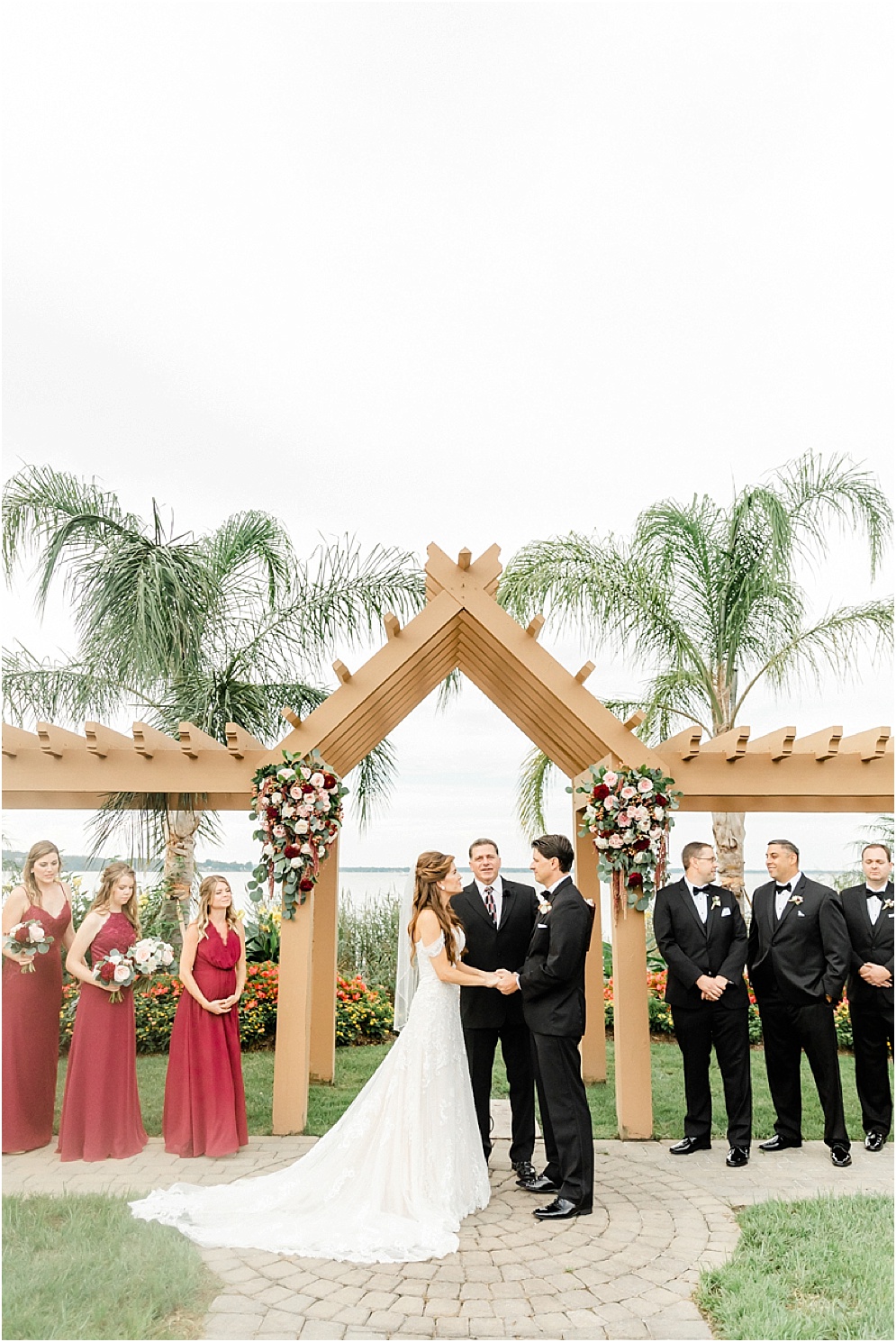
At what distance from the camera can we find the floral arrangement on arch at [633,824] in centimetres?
643

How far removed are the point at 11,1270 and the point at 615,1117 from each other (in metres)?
4.79

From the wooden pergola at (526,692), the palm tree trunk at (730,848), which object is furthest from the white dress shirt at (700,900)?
the palm tree trunk at (730,848)

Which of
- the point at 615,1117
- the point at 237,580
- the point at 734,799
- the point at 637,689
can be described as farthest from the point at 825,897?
the point at 237,580

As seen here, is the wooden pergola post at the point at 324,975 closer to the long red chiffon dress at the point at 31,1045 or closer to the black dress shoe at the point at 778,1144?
the long red chiffon dress at the point at 31,1045

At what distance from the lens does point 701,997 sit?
617 cm

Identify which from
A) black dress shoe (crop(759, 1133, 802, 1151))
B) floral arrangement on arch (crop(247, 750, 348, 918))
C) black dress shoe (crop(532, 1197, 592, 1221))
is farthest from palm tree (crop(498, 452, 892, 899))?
black dress shoe (crop(532, 1197, 592, 1221))

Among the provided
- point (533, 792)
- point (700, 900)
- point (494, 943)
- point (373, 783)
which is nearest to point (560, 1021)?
point (494, 943)

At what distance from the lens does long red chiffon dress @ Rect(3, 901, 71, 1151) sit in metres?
6.00

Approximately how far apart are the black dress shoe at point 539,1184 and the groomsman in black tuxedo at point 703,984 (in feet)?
4.12

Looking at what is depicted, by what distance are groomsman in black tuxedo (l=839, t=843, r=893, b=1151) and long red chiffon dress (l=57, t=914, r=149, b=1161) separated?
5.38 meters

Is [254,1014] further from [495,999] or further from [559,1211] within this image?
[559,1211]

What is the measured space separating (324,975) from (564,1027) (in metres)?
3.78

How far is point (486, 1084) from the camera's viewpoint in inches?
228

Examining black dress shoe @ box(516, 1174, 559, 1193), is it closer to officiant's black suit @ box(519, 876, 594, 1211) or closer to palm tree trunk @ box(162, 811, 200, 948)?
officiant's black suit @ box(519, 876, 594, 1211)
